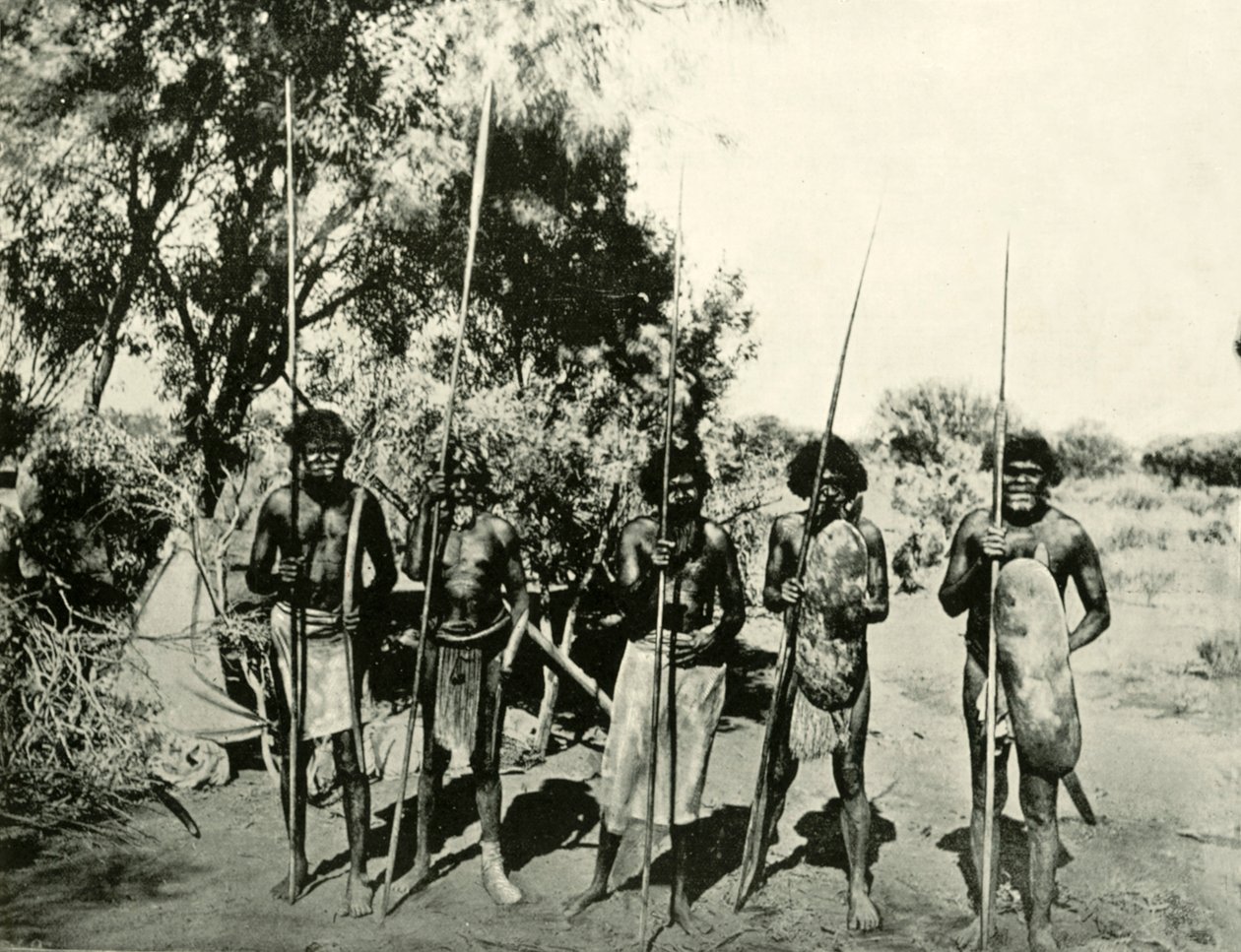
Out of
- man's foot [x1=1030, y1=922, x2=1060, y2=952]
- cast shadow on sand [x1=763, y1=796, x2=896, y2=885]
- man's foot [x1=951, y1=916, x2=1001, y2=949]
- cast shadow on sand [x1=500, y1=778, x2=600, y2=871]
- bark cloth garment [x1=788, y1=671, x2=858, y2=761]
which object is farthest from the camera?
cast shadow on sand [x1=500, y1=778, x2=600, y2=871]

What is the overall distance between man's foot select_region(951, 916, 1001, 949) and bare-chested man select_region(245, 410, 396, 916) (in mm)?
2449

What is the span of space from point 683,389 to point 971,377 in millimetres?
1338

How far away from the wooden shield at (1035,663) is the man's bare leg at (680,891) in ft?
4.68

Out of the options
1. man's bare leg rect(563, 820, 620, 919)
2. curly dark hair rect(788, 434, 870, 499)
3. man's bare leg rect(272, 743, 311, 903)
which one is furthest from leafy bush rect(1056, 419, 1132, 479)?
man's bare leg rect(272, 743, 311, 903)

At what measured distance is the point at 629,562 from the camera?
14.8 ft

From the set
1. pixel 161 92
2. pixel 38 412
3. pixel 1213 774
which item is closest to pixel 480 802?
pixel 38 412

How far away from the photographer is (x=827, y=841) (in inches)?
190

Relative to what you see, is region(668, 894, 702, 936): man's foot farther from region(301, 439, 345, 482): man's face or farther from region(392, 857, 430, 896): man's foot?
region(301, 439, 345, 482): man's face

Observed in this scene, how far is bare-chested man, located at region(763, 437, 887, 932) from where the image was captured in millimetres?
4344

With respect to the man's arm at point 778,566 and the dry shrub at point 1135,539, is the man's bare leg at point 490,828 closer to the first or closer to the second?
the man's arm at point 778,566

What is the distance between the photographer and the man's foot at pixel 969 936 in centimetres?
427

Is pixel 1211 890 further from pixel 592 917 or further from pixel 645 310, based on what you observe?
pixel 645 310

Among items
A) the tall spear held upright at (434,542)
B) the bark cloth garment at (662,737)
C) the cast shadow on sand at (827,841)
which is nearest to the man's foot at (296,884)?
the tall spear held upright at (434,542)

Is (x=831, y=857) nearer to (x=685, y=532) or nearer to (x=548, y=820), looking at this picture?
(x=548, y=820)
